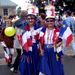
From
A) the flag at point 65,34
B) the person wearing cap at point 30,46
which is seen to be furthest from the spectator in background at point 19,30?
the flag at point 65,34

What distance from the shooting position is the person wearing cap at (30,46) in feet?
29.2

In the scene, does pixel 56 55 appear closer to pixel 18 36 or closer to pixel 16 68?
pixel 18 36

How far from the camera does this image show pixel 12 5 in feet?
295

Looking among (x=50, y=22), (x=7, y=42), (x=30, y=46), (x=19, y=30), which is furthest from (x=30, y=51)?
(x=7, y=42)

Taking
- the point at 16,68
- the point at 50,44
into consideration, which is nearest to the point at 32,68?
the point at 50,44

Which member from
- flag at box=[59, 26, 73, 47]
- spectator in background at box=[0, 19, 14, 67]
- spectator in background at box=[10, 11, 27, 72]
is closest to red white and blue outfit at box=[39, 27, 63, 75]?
flag at box=[59, 26, 73, 47]

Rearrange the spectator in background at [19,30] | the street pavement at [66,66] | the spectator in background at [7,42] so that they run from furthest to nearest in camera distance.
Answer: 1. the spectator in background at [7,42]
2. the street pavement at [66,66]
3. the spectator in background at [19,30]

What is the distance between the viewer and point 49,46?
823cm

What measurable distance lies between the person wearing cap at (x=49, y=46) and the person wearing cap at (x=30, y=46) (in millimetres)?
556

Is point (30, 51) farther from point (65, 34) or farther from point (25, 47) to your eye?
point (65, 34)

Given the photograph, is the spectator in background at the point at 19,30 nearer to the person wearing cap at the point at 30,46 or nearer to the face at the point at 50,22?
the person wearing cap at the point at 30,46

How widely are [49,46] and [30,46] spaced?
0.82 metres

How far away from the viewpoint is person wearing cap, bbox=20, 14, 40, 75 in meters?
8.91

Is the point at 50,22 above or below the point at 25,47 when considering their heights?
above
